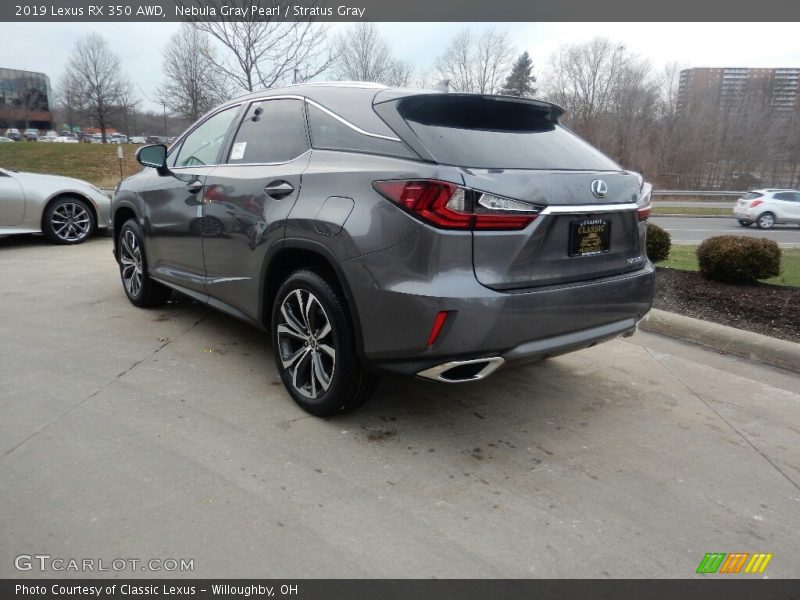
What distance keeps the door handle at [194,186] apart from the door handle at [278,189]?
37.2 inches

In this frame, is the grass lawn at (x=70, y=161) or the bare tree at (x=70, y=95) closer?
the grass lawn at (x=70, y=161)

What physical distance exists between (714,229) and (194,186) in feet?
67.3

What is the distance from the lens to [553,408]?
3398mm

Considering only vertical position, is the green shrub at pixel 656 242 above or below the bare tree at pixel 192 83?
below

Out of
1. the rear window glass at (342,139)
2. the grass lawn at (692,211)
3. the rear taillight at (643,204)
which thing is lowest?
the grass lawn at (692,211)

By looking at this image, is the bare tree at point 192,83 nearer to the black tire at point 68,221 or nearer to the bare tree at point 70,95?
the black tire at point 68,221

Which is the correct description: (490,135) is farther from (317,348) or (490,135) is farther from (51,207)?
(51,207)

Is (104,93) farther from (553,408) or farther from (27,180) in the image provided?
(553,408)

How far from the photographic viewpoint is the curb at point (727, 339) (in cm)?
423

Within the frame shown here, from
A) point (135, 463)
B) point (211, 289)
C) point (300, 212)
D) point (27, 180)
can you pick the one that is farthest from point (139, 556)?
point (27, 180)

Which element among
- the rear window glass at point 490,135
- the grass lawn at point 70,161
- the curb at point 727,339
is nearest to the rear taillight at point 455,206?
the rear window glass at point 490,135

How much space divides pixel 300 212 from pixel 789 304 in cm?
485

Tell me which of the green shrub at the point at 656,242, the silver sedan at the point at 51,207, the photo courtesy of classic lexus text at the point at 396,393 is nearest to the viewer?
the photo courtesy of classic lexus text at the point at 396,393

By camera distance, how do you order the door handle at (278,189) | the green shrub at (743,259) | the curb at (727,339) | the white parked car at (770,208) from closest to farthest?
1. the door handle at (278,189)
2. the curb at (727,339)
3. the green shrub at (743,259)
4. the white parked car at (770,208)
